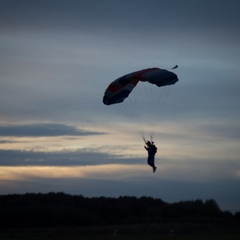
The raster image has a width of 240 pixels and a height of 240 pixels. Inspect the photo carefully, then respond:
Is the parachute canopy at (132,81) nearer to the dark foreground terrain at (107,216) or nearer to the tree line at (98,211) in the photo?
the dark foreground terrain at (107,216)

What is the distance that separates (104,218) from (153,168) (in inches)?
1245

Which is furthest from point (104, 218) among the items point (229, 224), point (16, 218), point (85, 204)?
point (229, 224)

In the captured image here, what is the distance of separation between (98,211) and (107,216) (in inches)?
82.4

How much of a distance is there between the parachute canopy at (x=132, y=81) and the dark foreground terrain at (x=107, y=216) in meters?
11.2

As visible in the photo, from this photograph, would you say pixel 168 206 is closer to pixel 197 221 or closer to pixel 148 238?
pixel 197 221

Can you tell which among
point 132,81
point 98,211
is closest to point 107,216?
point 98,211

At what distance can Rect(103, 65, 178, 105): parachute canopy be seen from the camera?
3039cm

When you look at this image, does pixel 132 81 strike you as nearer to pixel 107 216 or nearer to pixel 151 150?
pixel 151 150

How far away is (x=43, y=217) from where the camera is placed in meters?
55.6

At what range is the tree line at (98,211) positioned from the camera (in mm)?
54906

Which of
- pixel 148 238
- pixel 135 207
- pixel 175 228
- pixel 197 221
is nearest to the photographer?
pixel 148 238

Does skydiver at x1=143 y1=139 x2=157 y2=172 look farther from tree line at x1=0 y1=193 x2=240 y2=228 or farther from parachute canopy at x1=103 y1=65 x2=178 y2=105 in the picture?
tree line at x1=0 y1=193 x2=240 y2=228

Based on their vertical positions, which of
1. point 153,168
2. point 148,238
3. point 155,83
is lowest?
point 148,238

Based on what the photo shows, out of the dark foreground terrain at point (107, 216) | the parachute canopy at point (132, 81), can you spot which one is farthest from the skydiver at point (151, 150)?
the dark foreground terrain at point (107, 216)
